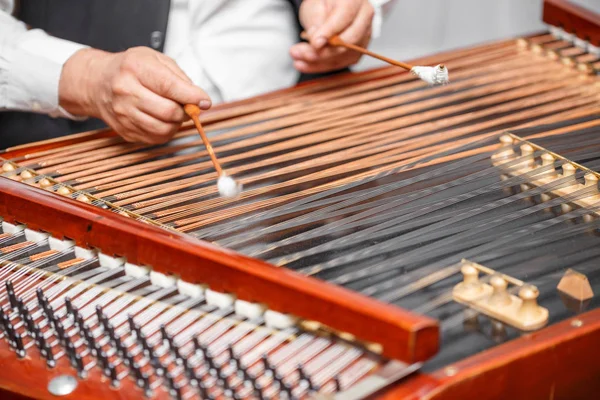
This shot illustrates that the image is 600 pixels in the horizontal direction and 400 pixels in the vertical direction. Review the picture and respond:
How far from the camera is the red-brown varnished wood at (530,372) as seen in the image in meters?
1.13

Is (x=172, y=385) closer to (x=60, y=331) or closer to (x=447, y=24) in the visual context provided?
(x=60, y=331)

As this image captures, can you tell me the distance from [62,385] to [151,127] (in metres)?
0.77

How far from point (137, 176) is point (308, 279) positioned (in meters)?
0.74

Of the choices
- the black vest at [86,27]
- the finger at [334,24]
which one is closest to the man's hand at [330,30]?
the finger at [334,24]

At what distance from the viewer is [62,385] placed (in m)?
1.25

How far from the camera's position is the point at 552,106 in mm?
2023

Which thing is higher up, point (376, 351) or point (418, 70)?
point (418, 70)

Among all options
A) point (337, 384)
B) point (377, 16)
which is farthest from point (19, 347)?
point (377, 16)

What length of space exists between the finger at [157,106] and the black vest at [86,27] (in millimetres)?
492

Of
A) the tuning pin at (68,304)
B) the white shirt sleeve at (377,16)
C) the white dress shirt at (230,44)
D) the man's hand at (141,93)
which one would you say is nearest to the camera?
the tuning pin at (68,304)

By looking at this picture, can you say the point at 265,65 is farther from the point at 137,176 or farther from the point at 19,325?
the point at 19,325

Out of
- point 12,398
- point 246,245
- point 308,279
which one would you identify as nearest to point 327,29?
point 246,245

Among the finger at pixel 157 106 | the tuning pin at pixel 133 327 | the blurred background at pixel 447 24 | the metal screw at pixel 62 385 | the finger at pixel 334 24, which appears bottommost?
the blurred background at pixel 447 24

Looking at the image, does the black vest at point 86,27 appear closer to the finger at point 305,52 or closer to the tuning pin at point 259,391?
the finger at point 305,52
